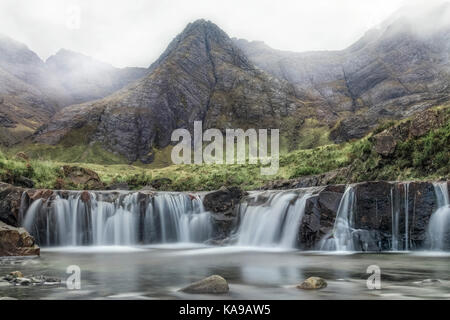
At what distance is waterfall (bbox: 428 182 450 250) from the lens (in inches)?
857

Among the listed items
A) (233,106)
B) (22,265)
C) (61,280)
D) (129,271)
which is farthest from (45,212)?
(233,106)

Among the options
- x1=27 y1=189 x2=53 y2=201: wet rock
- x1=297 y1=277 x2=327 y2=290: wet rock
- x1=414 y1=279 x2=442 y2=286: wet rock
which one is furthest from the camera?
x1=27 y1=189 x2=53 y2=201: wet rock

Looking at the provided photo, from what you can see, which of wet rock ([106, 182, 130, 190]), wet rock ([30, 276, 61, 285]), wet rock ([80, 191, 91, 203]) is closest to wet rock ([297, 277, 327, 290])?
wet rock ([30, 276, 61, 285])

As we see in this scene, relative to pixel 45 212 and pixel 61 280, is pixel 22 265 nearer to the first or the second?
pixel 61 280

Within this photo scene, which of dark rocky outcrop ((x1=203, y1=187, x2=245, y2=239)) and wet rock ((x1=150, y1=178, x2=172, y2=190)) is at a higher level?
wet rock ((x1=150, y1=178, x2=172, y2=190))

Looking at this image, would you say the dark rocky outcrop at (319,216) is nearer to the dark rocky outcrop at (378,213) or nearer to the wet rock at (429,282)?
the dark rocky outcrop at (378,213)

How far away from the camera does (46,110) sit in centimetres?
19862

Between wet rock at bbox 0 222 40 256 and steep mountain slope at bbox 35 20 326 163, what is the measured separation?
4165 inches

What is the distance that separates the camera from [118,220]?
3225cm

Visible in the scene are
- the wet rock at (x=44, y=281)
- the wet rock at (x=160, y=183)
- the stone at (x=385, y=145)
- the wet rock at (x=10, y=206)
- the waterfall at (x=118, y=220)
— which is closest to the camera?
the wet rock at (x=44, y=281)

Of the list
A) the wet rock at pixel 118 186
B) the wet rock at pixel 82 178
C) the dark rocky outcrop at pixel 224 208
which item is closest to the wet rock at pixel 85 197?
the dark rocky outcrop at pixel 224 208

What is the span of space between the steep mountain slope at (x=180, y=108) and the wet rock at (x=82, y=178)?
80.8 meters

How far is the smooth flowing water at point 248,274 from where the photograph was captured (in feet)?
38.4

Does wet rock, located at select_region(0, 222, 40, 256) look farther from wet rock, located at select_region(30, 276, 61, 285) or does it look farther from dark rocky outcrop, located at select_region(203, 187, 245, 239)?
dark rocky outcrop, located at select_region(203, 187, 245, 239)
